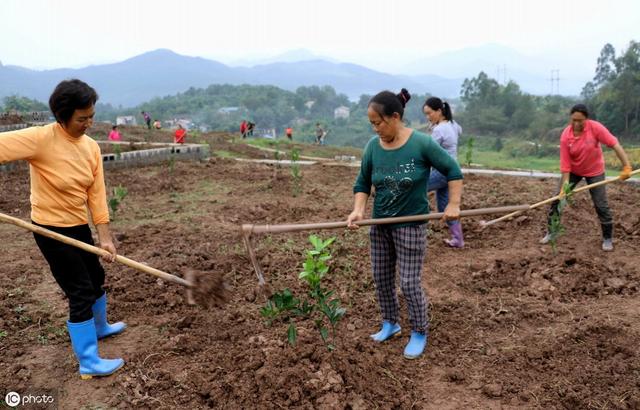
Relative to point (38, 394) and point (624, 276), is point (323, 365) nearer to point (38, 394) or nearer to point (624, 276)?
point (38, 394)

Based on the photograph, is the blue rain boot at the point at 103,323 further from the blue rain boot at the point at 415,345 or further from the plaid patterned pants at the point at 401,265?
the blue rain boot at the point at 415,345

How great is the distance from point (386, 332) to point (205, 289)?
132 cm

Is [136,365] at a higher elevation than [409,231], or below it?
below

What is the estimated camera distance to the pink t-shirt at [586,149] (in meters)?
4.97

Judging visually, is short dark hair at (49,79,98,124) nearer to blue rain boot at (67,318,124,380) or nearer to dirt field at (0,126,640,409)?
blue rain boot at (67,318,124,380)

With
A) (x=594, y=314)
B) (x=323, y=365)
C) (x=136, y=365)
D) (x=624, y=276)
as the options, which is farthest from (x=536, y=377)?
(x=136, y=365)

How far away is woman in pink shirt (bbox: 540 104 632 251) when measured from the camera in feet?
16.2

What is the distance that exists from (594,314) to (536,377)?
1079 millimetres

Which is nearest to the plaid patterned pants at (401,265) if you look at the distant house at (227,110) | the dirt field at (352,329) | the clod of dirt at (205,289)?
the dirt field at (352,329)

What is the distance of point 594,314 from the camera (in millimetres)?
3863

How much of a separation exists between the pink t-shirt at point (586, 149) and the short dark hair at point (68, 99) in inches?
174

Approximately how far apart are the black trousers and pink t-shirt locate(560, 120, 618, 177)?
4502mm

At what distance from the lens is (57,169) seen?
2.90 meters

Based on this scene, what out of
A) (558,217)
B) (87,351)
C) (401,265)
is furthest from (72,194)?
(558,217)
